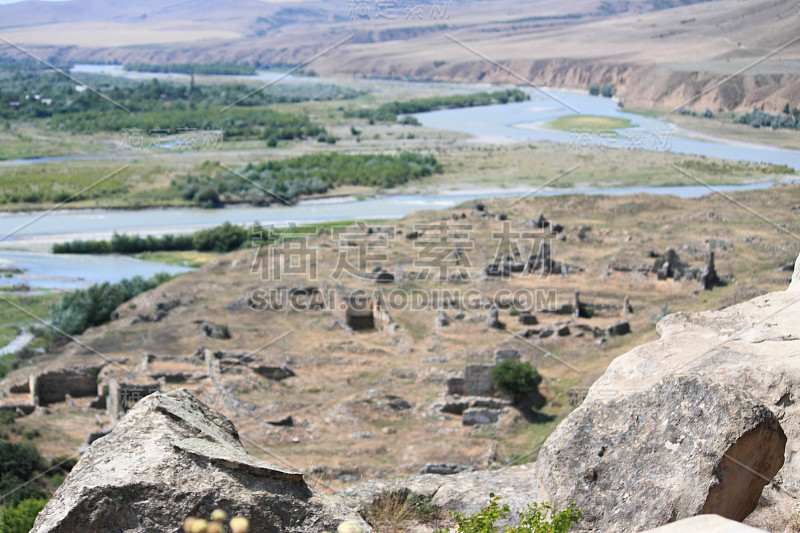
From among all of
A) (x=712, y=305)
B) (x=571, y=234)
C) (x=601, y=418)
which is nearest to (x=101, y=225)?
(x=571, y=234)

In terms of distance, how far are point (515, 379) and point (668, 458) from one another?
57.5ft

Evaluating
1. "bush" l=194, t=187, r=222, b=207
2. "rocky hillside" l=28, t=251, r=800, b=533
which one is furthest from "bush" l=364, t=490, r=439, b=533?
"bush" l=194, t=187, r=222, b=207

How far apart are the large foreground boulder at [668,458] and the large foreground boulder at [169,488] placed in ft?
7.73

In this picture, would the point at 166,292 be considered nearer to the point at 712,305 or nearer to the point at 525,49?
the point at 712,305

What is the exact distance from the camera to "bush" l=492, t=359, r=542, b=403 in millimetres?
24297

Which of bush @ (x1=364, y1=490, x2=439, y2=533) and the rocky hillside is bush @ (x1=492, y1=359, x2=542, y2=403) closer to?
the rocky hillside

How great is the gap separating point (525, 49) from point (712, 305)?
210 feet

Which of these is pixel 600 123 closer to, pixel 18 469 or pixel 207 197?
pixel 18 469

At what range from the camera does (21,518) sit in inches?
535

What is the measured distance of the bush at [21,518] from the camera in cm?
1323

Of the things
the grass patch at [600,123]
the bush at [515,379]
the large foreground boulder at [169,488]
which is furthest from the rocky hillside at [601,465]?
the grass patch at [600,123]

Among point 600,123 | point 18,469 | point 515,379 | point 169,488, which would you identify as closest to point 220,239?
point 600,123

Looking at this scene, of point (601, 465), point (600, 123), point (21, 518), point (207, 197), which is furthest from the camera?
point (207, 197)

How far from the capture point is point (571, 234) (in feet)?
160
